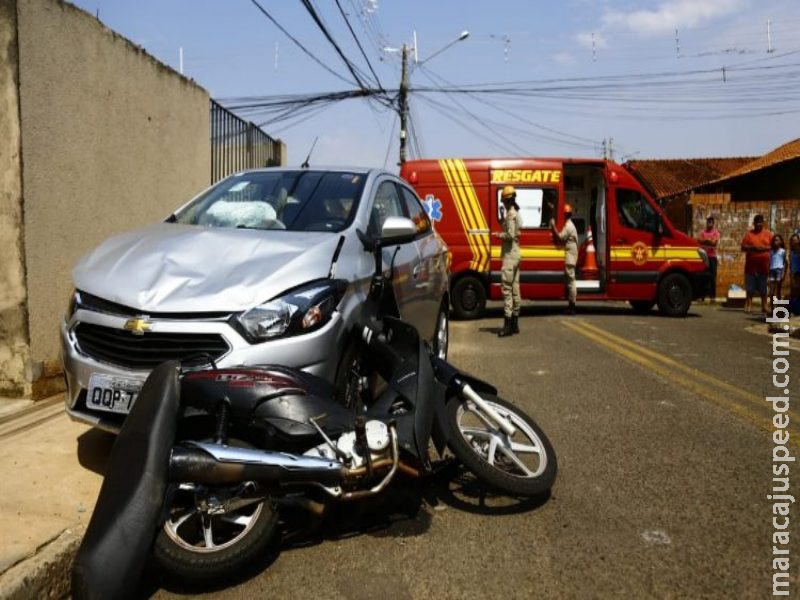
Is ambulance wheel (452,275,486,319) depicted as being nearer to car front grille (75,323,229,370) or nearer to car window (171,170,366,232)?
car window (171,170,366,232)

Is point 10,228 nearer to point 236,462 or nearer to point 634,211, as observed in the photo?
point 236,462

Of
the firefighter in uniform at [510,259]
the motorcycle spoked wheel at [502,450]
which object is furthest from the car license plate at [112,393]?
the firefighter in uniform at [510,259]

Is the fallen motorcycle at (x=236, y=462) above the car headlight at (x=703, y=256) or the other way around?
the other way around

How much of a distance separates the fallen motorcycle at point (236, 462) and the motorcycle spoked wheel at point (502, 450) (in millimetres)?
11

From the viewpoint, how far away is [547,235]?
1241 centimetres

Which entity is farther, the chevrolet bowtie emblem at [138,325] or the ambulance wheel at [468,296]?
the ambulance wheel at [468,296]

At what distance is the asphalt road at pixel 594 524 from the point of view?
9.32ft

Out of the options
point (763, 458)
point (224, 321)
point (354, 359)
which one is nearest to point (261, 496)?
point (224, 321)

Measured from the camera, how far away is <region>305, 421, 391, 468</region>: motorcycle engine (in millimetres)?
2918

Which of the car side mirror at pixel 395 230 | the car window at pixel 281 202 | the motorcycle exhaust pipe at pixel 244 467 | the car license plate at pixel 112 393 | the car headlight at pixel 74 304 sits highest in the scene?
the car window at pixel 281 202

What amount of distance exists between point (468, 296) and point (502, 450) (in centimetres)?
878

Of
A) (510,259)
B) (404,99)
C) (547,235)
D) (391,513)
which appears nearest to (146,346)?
(391,513)

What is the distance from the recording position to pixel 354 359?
3738 mm

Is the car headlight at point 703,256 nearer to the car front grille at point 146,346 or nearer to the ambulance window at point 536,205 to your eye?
the ambulance window at point 536,205
